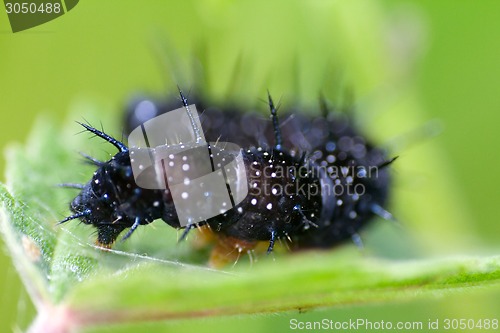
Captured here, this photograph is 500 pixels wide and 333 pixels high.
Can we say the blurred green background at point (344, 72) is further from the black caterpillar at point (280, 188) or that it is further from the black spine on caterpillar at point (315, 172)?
the black caterpillar at point (280, 188)

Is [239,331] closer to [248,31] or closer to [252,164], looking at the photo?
[252,164]

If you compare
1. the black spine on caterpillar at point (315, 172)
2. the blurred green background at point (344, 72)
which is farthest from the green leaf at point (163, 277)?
the blurred green background at point (344, 72)

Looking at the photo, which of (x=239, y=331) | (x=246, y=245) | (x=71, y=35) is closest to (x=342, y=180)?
(x=246, y=245)

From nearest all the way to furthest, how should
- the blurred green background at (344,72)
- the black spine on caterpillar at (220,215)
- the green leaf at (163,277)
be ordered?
1. the green leaf at (163,277)
2. the black spine on caterpillar at (220,215)
3. the blurred green background at (344,72)

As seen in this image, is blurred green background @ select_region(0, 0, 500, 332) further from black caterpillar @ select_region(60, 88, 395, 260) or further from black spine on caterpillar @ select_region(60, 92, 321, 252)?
black spine on caterpillar @ select_region(60, 92, 321, 252)

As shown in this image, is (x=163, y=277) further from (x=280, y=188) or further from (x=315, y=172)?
(x=315, y=172)

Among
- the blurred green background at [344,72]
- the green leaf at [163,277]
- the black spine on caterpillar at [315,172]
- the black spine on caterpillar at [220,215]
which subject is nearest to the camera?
the green leaf at [163,277]

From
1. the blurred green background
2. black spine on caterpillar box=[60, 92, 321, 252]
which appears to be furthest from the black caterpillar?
the blurred green background
